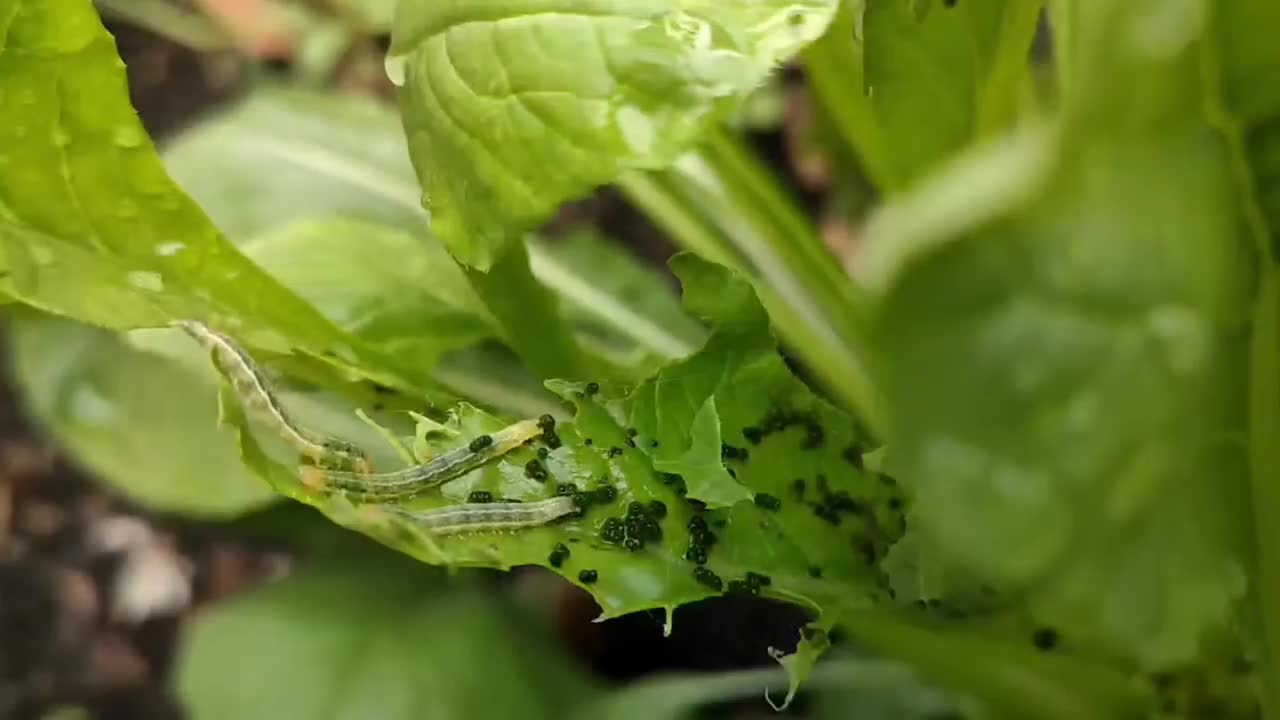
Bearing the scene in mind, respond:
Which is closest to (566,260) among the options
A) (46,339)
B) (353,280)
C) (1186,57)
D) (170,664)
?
(353,280)

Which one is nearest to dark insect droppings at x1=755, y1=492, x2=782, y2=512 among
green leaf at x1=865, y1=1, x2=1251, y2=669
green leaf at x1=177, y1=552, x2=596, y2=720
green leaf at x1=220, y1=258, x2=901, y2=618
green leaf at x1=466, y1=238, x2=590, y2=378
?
green leaf at x1=220, y1=258, x2=901, y2=618

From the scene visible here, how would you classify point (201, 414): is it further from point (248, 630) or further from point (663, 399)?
point (663, 399)

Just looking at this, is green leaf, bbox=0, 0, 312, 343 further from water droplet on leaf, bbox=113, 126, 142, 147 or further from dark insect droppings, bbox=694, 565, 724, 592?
dark insect droppings, bbox=694, 565, 724, 592

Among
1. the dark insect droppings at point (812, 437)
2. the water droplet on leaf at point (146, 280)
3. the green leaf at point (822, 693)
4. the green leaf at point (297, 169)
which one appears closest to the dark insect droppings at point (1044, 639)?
the dark insect droppings at point (812, 437)

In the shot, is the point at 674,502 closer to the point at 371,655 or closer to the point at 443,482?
the point at 443,482

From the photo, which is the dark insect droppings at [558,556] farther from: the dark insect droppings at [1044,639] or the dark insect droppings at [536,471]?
the dark insect droppings at [1044,639]

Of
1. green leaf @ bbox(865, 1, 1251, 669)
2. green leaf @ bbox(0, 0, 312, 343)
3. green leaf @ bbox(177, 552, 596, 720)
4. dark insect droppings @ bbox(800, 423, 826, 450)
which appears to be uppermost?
green leaf @ bbox(865, 1, 1251, 669)
